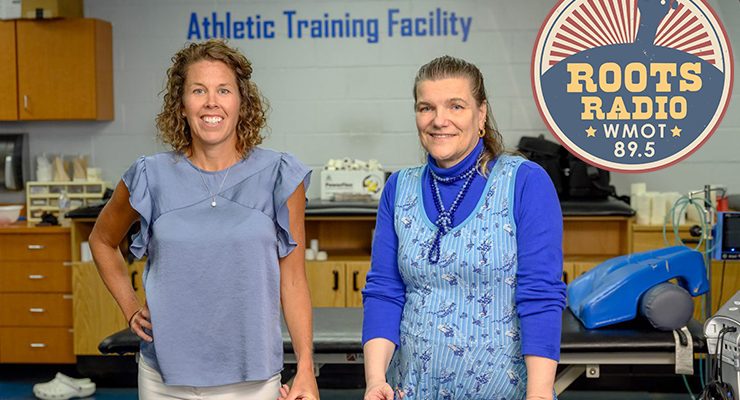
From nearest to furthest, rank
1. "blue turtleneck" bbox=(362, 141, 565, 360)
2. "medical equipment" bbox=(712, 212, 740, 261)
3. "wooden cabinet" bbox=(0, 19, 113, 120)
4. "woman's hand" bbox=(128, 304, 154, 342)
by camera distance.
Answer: "blue turtleneck" bbox=(362, 141, 565, 360), "woman's hand" bbox=(128, 304, 154, 342), "medical equipment" bbox=(712, 212, 740, 261), "wooden cabinet" bbox=(0, 19, 113, 120)

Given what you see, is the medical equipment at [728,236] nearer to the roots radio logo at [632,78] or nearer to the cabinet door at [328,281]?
the roots radio logo at [632,78]

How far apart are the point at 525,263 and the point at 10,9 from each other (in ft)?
14.2

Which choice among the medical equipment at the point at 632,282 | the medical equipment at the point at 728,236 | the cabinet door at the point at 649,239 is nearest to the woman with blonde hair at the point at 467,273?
the medical equipment at the point at 632,282

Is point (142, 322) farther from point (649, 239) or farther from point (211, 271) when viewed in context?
point (649, 239)

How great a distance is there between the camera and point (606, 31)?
7.70 feet

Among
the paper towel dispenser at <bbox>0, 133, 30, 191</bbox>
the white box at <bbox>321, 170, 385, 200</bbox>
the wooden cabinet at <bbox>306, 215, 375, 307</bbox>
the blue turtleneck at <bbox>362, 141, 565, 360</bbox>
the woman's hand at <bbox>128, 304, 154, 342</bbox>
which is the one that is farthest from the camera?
the paper towel dispenser at <bbox>0, 133, 30, 191</bbox>

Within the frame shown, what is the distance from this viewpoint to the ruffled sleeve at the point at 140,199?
2.04 meters

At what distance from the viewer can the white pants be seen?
80.7 inches

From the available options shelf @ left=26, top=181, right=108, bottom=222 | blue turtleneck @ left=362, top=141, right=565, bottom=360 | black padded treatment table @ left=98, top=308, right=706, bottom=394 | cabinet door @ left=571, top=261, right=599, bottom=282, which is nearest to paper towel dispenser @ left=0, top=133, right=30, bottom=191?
shelf @ left=26, top=181, right=108, bottom=222

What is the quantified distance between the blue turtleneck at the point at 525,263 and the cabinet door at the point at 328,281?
9.90 ft

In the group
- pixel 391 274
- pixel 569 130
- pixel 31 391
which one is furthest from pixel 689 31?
pixel 31 391

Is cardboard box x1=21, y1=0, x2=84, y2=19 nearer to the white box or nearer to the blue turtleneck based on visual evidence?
the white box

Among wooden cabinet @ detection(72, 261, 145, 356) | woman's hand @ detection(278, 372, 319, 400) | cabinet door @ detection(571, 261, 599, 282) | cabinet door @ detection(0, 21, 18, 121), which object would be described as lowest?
wooden cabinet @ detection(72, 261, 145, 356)

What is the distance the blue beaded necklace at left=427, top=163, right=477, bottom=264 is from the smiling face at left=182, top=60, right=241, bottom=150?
46 cm
